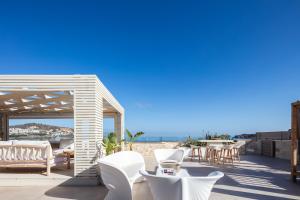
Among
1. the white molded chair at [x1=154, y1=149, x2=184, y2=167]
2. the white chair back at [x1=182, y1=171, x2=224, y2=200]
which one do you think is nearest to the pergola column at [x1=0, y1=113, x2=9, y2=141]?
the white molded chair at [x1=154, y1=149, x2=184, y2=167]

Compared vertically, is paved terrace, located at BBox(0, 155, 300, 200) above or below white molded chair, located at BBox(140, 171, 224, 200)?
below

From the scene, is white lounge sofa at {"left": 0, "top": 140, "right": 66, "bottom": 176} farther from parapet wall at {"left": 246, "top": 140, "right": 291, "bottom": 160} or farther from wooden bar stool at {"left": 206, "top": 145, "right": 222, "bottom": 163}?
parapet wall at {"left": 246, "top": 140, "right": 291, "bottom": 160}

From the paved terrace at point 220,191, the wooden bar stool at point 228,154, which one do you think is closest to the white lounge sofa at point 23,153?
the paved terrace at point 220,191

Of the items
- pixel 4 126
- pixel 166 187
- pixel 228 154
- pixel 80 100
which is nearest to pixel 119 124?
pixel 228 154

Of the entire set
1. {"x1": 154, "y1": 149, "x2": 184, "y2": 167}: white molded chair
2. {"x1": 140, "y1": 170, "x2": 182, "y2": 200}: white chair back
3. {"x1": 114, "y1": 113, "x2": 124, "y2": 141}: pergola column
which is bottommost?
{"x1": 154, "y1": 149, "x2": 184, "y2": 167}: white molded chair

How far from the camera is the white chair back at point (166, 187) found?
2.59 m

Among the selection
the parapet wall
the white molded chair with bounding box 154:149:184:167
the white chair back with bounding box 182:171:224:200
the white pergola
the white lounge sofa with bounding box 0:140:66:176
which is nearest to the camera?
the white chair back with bounding box 182:171:224:200

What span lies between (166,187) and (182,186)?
0.21 metres

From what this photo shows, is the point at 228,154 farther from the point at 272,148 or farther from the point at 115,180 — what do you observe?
the point at 115,180

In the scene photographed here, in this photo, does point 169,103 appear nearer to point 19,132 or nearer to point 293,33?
point 19,132

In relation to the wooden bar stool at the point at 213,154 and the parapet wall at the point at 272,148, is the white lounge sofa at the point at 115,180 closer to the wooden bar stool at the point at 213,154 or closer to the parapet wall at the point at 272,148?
the wooden bar stool at the point at 213,154

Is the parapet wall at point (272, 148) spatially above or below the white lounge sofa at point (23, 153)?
below

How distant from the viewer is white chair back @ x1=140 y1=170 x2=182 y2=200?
259cm

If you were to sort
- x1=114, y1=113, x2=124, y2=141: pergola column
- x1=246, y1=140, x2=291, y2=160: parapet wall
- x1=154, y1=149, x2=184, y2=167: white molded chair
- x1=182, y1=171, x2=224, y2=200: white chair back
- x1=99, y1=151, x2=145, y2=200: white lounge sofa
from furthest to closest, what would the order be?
x1=114, y1=113, x2=124, y2=141: pergola column → x1=246, y1=140, x2=291, y2=160: parapet wall → x1=154, y1=149, x2=184, y2=167: white molded chair → x1=99, y1=151, x2=145, y2=200: white lounge sofa → x1=182, y1=171, x2=224, y2=200: white chair back
